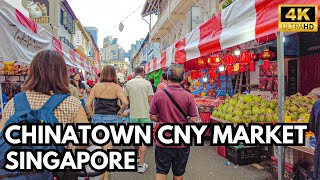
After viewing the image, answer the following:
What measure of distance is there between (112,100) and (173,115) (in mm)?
1546

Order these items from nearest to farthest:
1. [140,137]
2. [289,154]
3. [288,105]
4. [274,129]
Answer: [140,137] → [274,129] → [289,154] → [288,105]

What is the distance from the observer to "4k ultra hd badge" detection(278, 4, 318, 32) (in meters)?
2.91

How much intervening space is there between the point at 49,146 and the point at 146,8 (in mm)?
27121

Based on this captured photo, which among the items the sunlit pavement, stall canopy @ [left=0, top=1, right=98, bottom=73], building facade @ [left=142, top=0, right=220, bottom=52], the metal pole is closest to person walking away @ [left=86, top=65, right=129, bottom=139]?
the sunlit pavement

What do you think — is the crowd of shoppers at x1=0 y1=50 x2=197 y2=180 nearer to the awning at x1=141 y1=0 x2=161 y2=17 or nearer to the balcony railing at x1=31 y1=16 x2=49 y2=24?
the balcony railing at x1=31 y1=16 x2=49 y2=24

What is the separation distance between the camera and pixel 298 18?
302 centimetres

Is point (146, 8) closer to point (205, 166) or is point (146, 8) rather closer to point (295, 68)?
point (295, 68)

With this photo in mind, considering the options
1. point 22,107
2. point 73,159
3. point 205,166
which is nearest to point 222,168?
point 205,166

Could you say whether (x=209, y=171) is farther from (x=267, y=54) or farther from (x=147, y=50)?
(x=147, y=50)

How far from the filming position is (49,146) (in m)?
1.91

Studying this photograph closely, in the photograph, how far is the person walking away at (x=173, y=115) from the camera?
3562 millimetres

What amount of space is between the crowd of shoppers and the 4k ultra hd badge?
1409 millimetres

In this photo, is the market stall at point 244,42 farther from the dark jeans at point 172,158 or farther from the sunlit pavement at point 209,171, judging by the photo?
the dark jeans at point 172,158

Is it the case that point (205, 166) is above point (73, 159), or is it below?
below
